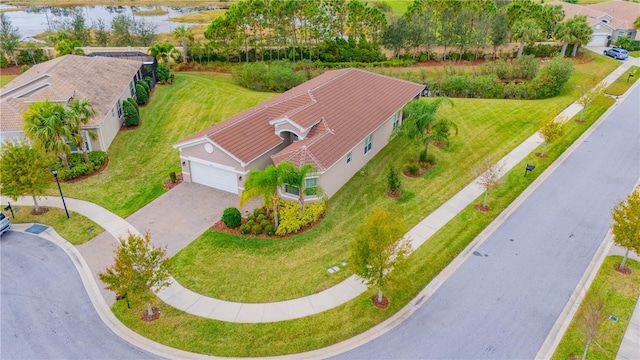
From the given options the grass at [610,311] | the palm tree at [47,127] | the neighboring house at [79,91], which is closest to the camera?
the grass at [610,311]

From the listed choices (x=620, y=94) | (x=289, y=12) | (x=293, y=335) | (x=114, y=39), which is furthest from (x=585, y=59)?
(x=114, y=39)

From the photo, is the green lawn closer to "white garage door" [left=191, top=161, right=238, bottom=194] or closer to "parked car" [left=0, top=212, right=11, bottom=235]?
"white garage door" [left=191, top=161, right=238, bottom=194]

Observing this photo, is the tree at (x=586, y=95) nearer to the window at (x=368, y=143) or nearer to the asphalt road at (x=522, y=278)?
the asphalt road at (x=522, y=278)

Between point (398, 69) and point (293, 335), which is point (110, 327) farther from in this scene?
point (398, 69)

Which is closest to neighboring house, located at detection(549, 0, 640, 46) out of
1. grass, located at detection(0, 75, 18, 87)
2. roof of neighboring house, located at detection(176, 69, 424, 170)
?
roof of neighboring house, located at detection(176, 69, 424, 170)

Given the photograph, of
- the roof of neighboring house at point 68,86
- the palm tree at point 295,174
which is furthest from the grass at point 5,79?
the palm tree at point 295,174

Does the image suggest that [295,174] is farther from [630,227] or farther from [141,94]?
[141,94]

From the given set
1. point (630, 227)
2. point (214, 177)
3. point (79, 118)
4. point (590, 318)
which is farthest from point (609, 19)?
point (79, 118)
